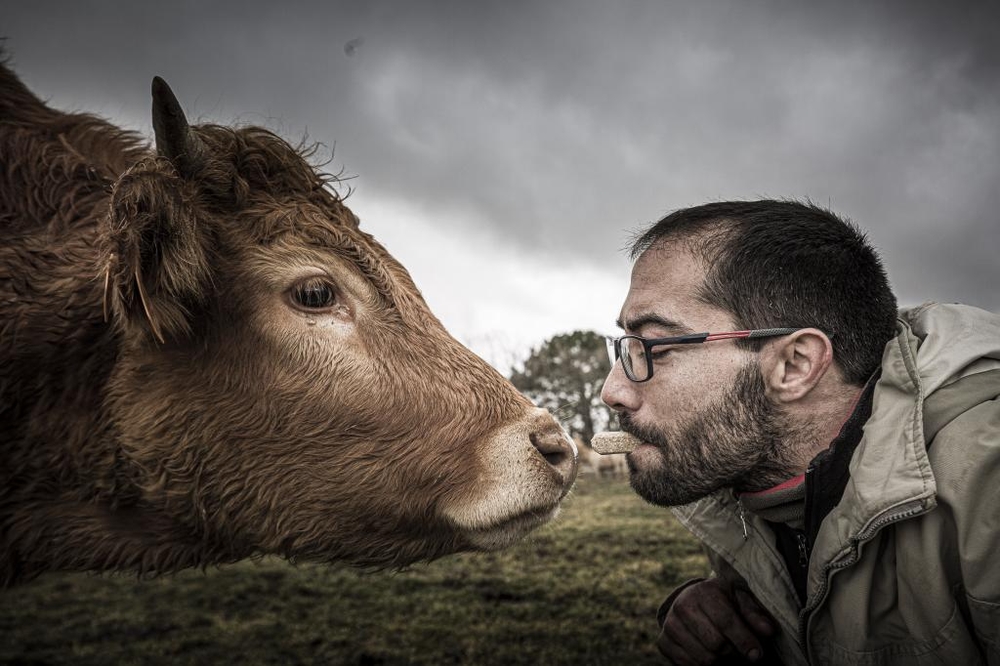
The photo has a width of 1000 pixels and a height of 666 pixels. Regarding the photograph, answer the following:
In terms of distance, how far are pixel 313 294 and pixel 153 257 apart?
607mm

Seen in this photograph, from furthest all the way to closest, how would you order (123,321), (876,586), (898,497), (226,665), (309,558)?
(226,665)
(309,558)
(123,321)
(876,586)
(898,497)

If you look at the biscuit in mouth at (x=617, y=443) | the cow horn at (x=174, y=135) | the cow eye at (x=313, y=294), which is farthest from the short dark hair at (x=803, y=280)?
the cow horn at (x=174, y=135)

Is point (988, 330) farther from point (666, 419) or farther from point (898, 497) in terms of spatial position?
point (666, 419)

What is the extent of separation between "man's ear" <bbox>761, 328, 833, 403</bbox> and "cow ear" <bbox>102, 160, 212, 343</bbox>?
2391mm

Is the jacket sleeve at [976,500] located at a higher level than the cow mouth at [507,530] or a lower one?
higher

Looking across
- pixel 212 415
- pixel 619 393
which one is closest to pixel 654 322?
pixel 619 393

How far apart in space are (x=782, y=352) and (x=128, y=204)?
8.78ft

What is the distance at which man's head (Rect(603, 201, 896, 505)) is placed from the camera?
253cm

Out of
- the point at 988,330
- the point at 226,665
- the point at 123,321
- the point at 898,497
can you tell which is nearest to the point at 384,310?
the point at 123,321

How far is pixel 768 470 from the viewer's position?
2.61 metres

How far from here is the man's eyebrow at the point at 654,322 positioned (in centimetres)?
263

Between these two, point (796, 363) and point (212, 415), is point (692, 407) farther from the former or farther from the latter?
point (212, 415)

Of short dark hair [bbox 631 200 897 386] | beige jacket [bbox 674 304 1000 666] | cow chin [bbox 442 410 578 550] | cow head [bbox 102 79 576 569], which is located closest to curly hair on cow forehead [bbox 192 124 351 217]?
cow head [bbox 102 79 576 569]

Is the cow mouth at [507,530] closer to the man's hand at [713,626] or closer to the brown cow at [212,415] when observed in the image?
the brown cow at [212,415]
